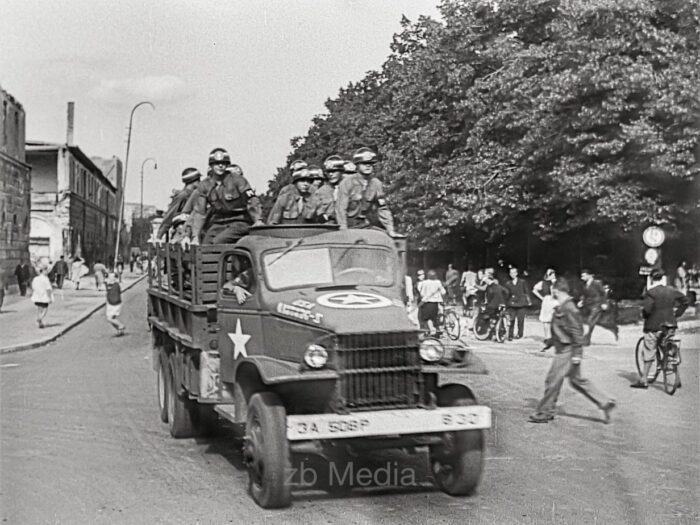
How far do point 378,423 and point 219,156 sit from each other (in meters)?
4.79

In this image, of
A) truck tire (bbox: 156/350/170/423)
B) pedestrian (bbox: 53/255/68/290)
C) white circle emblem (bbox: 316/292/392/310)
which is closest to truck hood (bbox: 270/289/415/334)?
white circle emblem (bbox: 316/292/392/310)

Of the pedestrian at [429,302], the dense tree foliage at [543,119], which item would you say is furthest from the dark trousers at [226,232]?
the dense tree foliage at [543,119]

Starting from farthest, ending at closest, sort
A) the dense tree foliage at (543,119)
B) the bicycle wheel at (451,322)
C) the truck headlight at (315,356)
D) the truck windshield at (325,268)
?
the dense tree foliage at (543,119)
the bicycle wheel at (451,322)
the truck windshield at (325,268)
the truck headlight at (315,356)

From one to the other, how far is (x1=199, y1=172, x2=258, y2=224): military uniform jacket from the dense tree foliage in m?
15.7

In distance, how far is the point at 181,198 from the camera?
1241 centimetres

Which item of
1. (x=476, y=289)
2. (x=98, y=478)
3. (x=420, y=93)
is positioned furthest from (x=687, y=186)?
(x=98, y=478)

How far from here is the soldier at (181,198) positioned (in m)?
12.4

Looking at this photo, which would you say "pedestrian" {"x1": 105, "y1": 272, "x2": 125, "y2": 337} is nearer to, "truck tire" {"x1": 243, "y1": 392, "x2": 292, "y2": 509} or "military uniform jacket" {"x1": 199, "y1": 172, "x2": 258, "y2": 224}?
"military uniform jacket" {"x1": 199, "y1": 172, "x2": 258, "y2": 224}

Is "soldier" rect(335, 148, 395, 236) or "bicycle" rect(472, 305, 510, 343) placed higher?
"soldier" rect(335, 148, 395, 236)

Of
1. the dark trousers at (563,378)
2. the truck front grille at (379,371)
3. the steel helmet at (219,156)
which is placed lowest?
the dark trousers at (563,378)

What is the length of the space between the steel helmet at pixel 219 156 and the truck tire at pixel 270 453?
4112 millimetres

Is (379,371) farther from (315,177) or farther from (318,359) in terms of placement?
(315,177)

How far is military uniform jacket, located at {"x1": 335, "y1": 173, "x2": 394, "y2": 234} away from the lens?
10727 millimetres

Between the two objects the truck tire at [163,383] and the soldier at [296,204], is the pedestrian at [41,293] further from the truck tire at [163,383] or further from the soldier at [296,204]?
the soldier at [296,204]
